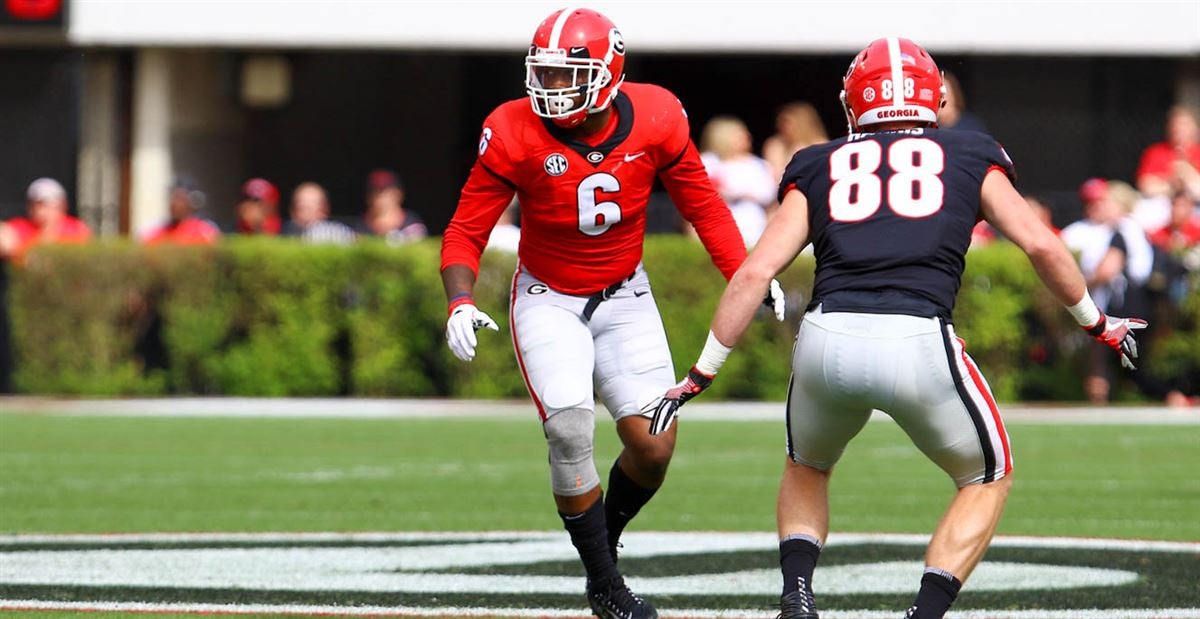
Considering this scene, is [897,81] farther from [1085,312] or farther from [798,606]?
[798,606]

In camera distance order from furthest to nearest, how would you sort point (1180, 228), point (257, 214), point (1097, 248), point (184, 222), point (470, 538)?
point (257, 214), point (184, 222), point (1180, 228), point (1097, 248), point (470, 538)

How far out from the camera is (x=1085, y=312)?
18.6 ft

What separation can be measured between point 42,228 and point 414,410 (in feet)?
13.0

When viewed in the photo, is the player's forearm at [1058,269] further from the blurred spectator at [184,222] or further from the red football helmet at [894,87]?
the blurred spectator at [184,222]

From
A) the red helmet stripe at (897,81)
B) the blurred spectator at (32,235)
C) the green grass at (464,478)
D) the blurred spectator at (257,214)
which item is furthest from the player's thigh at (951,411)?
the blurred spectator at (257,214)

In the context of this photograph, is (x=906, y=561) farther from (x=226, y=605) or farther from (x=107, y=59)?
(x=107, y=59)

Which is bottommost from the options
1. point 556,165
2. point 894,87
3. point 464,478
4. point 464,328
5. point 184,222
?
point 464,478

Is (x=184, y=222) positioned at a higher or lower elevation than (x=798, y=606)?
higher

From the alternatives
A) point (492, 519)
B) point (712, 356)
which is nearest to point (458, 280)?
point (712, 356)

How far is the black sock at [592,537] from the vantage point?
251 inches

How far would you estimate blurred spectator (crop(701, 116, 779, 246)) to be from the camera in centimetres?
1520

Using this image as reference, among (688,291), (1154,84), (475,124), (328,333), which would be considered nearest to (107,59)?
(475,124)

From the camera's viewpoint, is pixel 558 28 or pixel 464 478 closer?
pixel 558 28

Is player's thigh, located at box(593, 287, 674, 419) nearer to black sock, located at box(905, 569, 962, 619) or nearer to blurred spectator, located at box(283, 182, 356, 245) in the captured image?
black sock, located at box(905, 569, 962, 619)
